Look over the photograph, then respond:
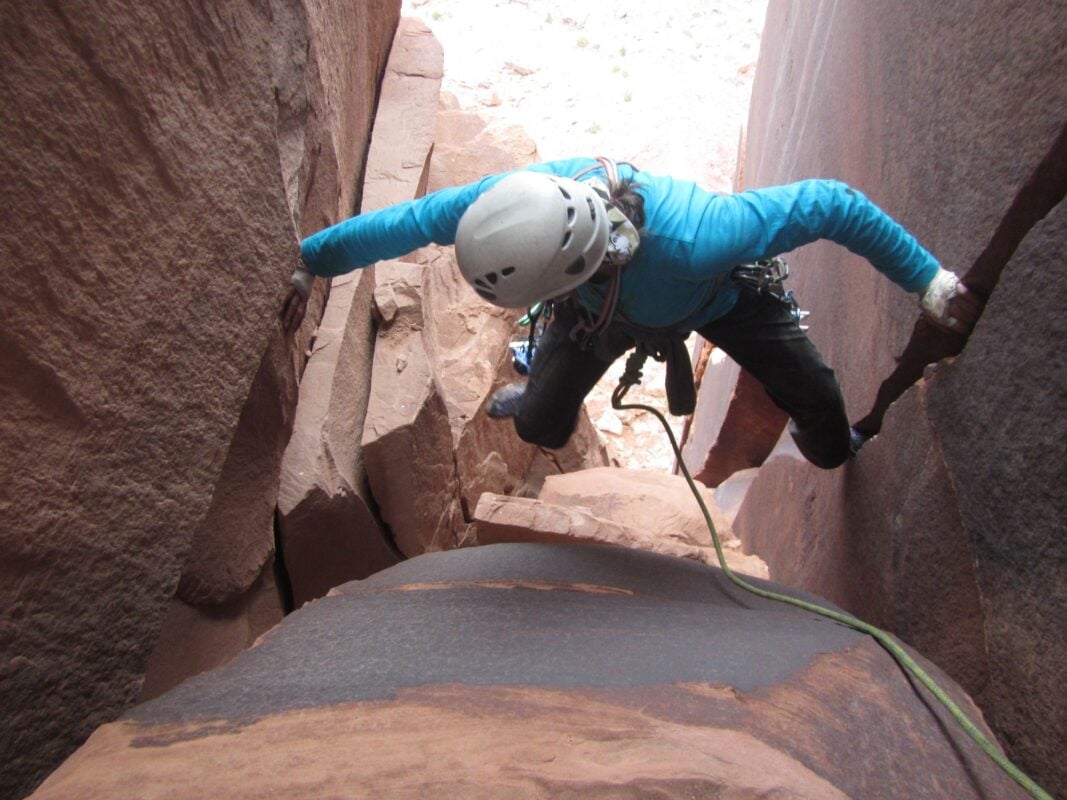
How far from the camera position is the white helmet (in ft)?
6.19

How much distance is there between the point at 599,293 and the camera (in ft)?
7.49

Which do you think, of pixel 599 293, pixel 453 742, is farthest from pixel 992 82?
pixel 453 742

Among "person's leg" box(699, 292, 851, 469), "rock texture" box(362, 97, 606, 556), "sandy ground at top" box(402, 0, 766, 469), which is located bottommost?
"rock texture" box(362, 97, 606, 556)

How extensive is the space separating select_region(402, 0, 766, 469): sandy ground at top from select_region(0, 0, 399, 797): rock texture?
985 centimetres

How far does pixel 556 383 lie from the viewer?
2.83 metres

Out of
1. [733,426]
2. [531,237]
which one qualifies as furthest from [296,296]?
[733,426]

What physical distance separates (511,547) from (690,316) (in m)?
0.93

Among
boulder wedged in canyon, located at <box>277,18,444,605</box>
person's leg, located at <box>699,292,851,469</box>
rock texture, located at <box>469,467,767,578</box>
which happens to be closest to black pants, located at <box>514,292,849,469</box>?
person's leg, located at <box>699,292,851,469</box>

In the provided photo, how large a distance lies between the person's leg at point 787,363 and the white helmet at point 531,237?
2.59 ft

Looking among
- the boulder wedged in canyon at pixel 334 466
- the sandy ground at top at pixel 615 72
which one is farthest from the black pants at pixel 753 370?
the sandy ground at top at pixel 615 72

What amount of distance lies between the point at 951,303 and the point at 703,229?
682 millimetres

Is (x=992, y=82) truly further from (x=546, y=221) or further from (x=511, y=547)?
(x=511, y=547)

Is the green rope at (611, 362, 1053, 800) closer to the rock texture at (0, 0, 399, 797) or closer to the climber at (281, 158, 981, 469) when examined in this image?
the climber at (281, 158, 981, 469)

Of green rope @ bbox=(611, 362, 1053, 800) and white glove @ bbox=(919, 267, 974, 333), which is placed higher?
white glove @ bbox=(919, 267, 974, 333)
